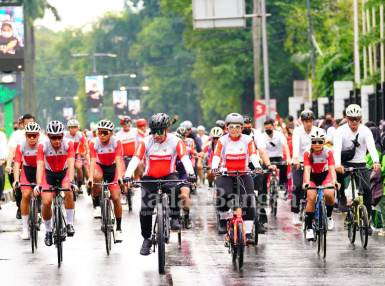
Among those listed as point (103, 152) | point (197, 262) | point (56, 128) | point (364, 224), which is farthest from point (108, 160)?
point (364, 224)

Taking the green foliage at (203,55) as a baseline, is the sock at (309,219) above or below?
below

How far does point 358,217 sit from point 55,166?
13.5 ft

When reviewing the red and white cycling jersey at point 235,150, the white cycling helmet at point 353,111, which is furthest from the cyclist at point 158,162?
the white cycling helmet at point 353,111

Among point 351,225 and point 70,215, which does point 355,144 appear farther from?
point 70,215

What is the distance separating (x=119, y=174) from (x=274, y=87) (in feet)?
189

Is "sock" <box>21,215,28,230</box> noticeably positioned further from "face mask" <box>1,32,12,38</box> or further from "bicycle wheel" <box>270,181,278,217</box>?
"face mask" <box>1,32,12,38</box>

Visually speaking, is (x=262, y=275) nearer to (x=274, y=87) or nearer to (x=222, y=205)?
(x=222, y=205)

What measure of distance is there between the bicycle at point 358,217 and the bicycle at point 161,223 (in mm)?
3061

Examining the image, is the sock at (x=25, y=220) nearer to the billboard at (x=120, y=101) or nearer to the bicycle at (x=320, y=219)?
the bicycle at (x=320, y=219)

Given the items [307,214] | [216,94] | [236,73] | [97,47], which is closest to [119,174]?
[307,214]

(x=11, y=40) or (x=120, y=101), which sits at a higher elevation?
(x=11, y=40)

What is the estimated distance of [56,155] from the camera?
56.3ft

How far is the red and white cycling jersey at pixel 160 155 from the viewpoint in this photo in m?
15.9

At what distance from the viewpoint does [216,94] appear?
78.2 m
